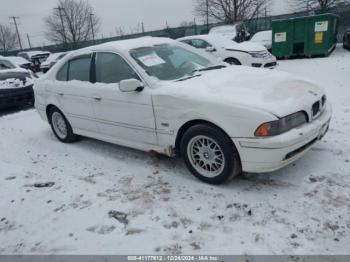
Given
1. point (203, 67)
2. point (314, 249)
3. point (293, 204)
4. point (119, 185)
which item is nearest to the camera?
point (314, 249)

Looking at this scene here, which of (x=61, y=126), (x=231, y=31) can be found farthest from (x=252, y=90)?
(x=231, y=31)

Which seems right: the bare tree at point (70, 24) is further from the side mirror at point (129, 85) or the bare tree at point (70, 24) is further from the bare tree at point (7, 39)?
the side mirror at point (129, 85)

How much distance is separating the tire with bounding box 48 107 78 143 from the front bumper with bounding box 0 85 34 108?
10.6ft

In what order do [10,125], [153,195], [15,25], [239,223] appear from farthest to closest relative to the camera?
[15,25], [10,125], [153,195], [239,223]

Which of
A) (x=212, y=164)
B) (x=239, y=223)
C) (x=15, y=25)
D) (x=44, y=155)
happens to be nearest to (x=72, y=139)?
(x=44, y=155)

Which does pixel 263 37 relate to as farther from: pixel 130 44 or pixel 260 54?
Result: pixel 130 44

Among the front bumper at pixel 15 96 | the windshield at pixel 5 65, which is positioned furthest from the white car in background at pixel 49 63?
the front bumper at pixel 15 96

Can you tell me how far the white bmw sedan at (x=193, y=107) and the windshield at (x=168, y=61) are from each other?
1cm

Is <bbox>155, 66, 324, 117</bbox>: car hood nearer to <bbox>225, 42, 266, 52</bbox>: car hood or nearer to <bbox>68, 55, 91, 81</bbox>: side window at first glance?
<bbox>68, 55, 91, 81</bbox>: side window

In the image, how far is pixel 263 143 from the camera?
120 inches

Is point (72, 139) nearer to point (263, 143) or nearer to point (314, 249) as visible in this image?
point (263, 143)

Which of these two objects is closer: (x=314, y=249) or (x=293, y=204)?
(x=314, y=249)

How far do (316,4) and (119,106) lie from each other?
90.6ft

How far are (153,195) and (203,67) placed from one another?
1890 mm
